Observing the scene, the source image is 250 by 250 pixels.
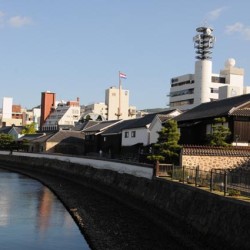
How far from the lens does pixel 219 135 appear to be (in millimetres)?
34844

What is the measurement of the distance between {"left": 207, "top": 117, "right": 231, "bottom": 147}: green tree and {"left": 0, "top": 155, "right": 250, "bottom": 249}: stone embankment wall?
7561 millimetres

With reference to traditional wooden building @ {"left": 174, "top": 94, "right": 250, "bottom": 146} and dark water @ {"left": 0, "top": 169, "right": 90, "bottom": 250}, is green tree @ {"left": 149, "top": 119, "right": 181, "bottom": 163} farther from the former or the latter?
dark water @ {"left": 0, "top": 169, "right": 90, "bottom": 250}

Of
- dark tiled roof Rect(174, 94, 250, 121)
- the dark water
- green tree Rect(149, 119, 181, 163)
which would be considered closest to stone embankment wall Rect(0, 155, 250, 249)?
green tree Rect(149, 119, 181, 163)

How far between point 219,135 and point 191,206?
14795mm

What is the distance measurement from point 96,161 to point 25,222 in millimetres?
20226

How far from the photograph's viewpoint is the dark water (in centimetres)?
2006

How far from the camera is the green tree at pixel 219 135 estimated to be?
113 feet

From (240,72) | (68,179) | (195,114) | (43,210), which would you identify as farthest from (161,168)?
(240,72)

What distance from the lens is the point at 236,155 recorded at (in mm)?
31531

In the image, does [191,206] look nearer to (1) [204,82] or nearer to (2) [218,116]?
(2) [218,116]

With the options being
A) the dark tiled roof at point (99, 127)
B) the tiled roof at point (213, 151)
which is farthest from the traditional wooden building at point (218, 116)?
the dark tiled roof at point (99, 127)

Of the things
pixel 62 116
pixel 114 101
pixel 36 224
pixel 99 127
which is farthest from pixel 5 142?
pixel 114 101

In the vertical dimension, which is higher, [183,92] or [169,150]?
[183,92]

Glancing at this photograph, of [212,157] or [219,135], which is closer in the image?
[212,157]
